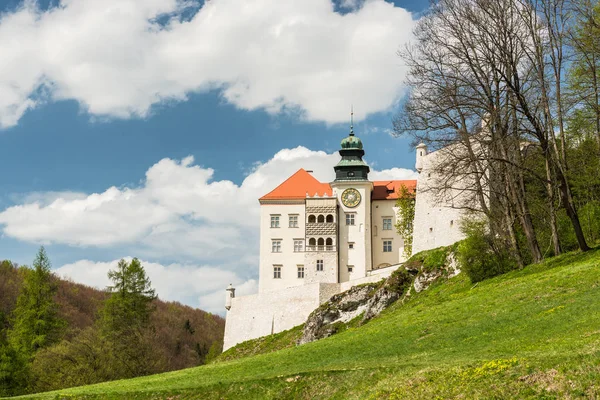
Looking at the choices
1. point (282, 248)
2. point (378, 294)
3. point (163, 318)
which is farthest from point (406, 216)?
point (163, 318)

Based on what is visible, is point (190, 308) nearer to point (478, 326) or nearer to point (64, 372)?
point (64, 372)

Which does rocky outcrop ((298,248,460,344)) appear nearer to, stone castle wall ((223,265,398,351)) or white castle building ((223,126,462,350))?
stone castle wall ((223,265,398,351))

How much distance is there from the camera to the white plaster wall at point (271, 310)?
178 feet

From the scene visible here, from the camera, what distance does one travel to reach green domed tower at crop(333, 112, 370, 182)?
205 feet

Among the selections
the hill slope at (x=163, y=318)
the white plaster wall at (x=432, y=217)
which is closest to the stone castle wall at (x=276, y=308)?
the white plaster wall at (x=432, y=217)

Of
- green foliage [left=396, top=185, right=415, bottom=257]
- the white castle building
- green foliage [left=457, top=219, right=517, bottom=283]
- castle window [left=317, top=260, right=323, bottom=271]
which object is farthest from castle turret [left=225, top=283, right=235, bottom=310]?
green foliage [left=457, top=219, right=517, bottom=283]

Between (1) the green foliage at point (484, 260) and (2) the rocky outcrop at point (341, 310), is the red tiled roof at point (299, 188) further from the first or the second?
(1) the green foliage at point (484, 260)

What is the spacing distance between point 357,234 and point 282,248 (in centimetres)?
668

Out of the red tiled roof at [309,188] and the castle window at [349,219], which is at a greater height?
the red tiled roof at [309,188]

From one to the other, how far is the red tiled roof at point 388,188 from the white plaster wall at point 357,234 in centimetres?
105

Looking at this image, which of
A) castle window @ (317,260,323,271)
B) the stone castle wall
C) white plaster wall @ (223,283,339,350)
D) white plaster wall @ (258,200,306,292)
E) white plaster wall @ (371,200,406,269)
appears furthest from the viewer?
white plaster wall @ (371,200,406,269)

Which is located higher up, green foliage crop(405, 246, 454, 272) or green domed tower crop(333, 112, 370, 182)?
green domed tower crop(333, 112, 370, 182)

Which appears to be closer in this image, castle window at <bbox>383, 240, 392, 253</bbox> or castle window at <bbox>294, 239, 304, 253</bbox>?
castle window at <bbox>294, 239, 304, 253</bbox>

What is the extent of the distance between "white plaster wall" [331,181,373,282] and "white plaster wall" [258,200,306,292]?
11.2ft
